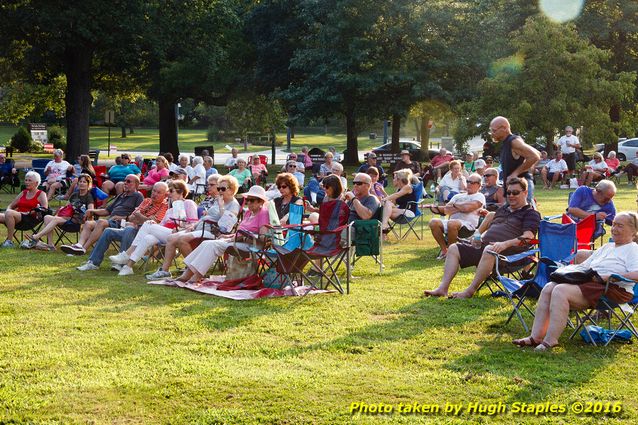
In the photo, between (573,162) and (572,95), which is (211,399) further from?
(572,95)

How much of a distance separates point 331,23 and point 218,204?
72.9ft

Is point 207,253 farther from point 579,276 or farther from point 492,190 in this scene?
point 579,276

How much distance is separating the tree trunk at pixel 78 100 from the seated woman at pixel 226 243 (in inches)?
850

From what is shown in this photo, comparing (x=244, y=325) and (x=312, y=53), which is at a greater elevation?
(x=312, y=53)

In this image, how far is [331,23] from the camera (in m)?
31.9

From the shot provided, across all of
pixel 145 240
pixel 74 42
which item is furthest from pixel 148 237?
pixel 74 42

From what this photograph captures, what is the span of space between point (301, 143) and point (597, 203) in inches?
2149

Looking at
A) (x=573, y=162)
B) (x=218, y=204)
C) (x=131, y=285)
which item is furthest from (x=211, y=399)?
(x=573, y=162)

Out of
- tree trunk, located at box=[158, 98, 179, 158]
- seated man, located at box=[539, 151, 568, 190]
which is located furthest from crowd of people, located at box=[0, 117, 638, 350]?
tree trunk, located at box=[158, 98, 179, 158]

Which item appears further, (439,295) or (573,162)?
(573,162)

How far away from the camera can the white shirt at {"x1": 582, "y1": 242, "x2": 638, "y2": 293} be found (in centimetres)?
690

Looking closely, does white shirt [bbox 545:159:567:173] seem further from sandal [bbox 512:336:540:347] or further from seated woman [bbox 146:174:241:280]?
sandal [bbox 512:336:540:347]

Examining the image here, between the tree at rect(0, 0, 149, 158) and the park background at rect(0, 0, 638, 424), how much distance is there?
74mm

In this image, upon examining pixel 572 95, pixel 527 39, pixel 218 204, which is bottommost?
pixel 218 204
